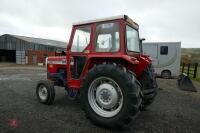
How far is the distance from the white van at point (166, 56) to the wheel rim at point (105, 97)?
10160mm

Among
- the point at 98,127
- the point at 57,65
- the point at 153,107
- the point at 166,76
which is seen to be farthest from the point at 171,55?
the point at 98,127

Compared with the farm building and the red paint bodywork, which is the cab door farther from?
the farm building

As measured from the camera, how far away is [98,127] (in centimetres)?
361

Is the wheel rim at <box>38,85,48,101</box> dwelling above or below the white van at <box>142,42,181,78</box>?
below

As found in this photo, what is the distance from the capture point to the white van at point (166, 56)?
12.6 meters

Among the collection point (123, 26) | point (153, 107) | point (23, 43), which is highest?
point (23, 43)

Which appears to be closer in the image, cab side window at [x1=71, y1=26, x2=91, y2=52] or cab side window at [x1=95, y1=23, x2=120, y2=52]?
cab side window at [x1=95, y1=23, x2=120, y2=52]

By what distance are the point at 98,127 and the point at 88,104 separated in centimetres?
52

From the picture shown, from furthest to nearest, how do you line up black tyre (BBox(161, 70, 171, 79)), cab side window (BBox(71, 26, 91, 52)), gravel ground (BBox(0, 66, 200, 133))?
black tyre (BBox(161, 70, 171, 79)) < cab side window (BBox(71, 26, 91, 52)) < gravel ground (BBox(0, 66, 200, 133))

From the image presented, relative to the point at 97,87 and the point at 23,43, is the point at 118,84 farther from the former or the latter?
the point at 23,43

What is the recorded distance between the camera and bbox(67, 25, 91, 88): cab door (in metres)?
4.29

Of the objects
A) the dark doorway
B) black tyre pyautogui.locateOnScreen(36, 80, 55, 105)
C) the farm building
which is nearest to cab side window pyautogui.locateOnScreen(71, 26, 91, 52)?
black tyre pyautogui.locateOnScreen(36, 80, 55, 105)

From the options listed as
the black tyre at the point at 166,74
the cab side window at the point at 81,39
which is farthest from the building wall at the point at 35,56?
the cab side window at the point at 81,39

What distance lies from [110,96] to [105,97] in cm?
13
